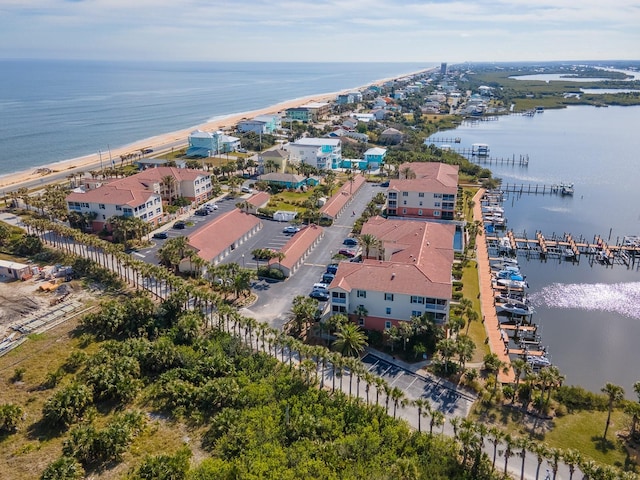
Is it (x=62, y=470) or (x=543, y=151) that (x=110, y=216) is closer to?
(x=62, y=470)

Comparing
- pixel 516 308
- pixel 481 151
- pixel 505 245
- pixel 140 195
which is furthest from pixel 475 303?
pixel 481 151

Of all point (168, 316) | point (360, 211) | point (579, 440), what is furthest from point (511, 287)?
point (168, 316)

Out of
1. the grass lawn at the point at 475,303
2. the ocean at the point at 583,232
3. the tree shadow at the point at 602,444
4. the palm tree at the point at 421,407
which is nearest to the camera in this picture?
the palm tree at the point at 421,407

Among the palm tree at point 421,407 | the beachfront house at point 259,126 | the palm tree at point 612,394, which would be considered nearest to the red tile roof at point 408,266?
the palm tree at point 421,407

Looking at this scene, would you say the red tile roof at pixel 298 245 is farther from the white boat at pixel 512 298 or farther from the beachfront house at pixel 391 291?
the white boat at pixel 512 298

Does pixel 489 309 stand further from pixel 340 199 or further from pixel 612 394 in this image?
pixel 340 199

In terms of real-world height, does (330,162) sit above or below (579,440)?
above
